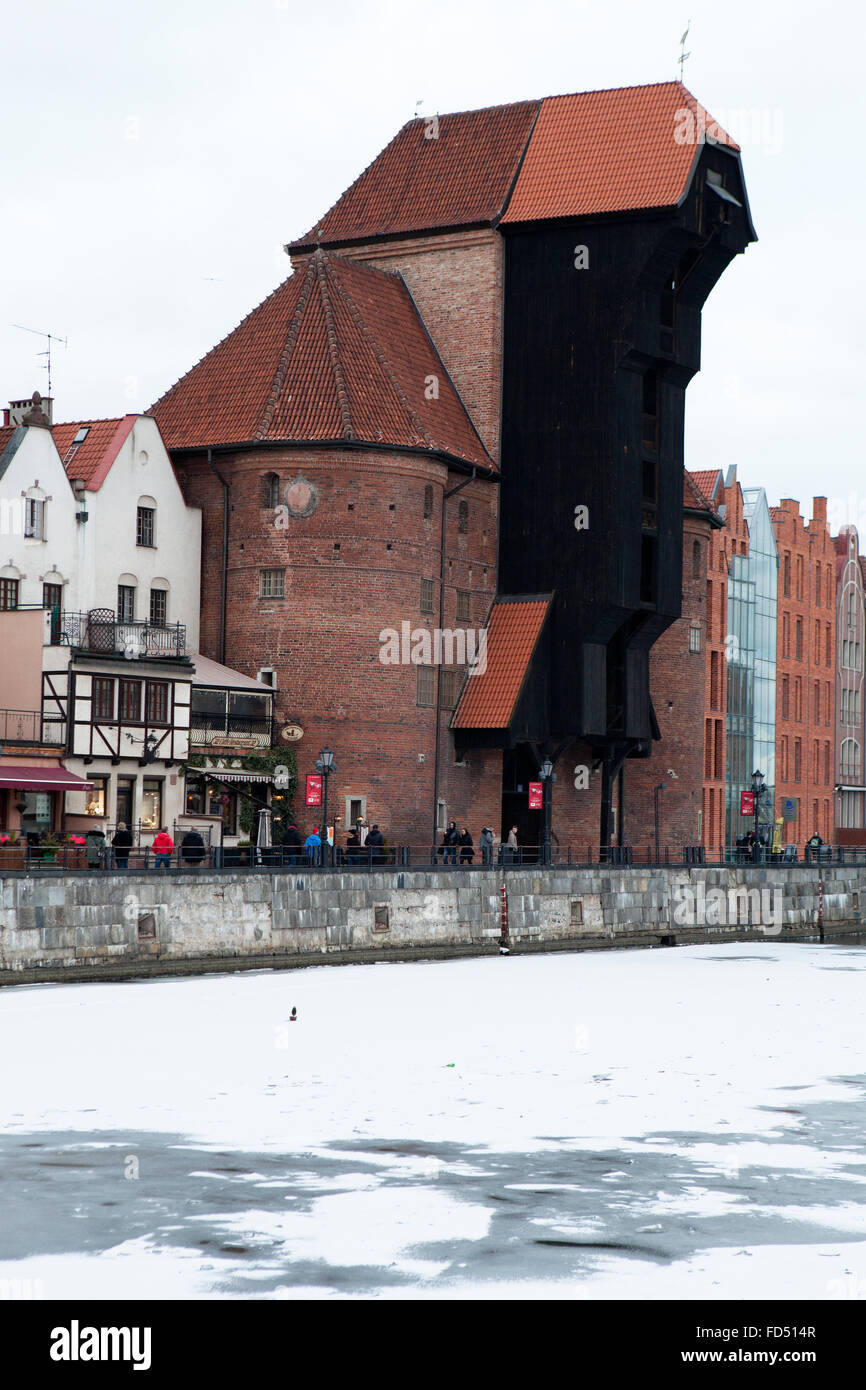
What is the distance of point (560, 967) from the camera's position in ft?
141

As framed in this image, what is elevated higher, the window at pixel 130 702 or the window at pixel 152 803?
the window at pixel 130 702

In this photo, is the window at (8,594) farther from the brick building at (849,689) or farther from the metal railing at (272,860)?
the brick building at (849,689)

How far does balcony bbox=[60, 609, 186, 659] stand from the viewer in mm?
48469

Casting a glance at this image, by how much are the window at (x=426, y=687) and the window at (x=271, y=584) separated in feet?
14.7

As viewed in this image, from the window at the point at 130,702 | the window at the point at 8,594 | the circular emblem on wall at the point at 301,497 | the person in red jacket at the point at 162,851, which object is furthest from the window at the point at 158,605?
the person in red jacket at the point at 162,851

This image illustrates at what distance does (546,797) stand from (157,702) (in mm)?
12401

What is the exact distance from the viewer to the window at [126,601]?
2096 inches

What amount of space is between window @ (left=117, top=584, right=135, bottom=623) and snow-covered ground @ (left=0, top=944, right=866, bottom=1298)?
20.8m

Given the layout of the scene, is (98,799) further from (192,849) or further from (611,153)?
(611,153)

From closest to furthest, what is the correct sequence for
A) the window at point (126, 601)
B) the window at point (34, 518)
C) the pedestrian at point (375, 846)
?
the pedestrian at point (375, 846) < the window at point (34, 518) < the window at point (126, 601)

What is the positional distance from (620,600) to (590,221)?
36.0 ft

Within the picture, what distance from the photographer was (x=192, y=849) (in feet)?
131

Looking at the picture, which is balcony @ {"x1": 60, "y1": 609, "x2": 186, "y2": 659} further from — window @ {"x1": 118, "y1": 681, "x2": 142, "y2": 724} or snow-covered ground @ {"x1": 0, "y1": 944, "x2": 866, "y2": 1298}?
snow-covered ground @ {"x1": 0, "y1": 944, "x2": 866, "y2": 1298}
